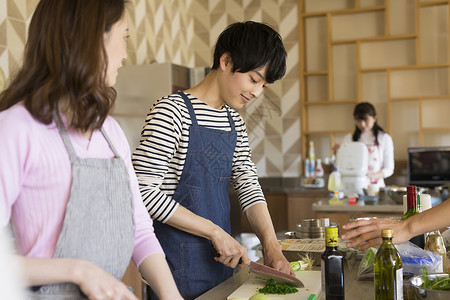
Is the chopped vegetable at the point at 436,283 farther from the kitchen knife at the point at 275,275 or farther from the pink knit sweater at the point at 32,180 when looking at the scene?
the pink knit sweater at the point at 32,180

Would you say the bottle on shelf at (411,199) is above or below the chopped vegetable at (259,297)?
above

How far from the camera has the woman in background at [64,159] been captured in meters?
0.98

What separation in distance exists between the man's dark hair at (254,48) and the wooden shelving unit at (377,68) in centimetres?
441

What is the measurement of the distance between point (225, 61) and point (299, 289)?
80 centimetres

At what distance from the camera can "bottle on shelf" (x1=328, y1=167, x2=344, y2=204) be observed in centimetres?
386

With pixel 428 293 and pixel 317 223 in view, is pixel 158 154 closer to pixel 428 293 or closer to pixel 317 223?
pixel 317 223

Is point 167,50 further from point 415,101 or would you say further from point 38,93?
point 38,93

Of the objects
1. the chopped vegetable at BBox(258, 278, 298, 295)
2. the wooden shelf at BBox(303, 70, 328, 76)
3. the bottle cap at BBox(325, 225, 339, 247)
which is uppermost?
the wooden shelf at BBox(303, 70, 328, 76)

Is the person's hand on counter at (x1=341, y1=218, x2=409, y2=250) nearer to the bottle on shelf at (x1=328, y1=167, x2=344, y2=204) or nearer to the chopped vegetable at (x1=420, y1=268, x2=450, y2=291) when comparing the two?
the chopped vegetable at (x1=420, y1=268, x2=450, y2=291)

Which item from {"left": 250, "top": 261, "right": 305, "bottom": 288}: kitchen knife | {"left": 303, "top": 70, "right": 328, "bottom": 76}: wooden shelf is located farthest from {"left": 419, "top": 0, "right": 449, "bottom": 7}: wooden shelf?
{"left": 250, "top": 261, "right": 305, "bottom": 288}: kitchen knife

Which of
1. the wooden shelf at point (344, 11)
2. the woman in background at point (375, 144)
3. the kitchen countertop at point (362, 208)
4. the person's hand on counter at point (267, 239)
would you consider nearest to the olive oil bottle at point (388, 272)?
the person's hand on counter at point (267, 239)

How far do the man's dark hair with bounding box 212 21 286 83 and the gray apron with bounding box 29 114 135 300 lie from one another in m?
0.73

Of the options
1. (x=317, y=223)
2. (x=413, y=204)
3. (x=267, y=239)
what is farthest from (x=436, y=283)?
(x=317, y=223)

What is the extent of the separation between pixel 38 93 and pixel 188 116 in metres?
0.80
